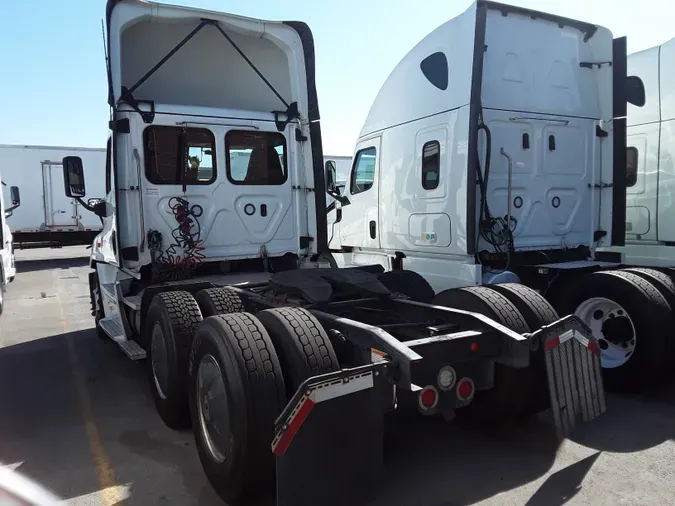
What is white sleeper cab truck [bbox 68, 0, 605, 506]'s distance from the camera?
2797 millimetres

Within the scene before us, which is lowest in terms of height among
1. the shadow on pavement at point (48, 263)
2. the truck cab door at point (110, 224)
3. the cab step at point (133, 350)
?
the shadow on pavement at point (48, 263)

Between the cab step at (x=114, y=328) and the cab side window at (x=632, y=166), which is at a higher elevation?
the cab side window at (x=632, y=166)

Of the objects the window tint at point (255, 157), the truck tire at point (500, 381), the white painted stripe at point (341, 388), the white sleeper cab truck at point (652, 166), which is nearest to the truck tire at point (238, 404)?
the white painted stripe at point (341, 388)

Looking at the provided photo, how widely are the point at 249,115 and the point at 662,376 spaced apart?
196 inches

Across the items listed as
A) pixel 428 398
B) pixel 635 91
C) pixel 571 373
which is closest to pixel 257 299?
pixel 428 398

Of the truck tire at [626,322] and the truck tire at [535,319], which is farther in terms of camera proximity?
the truck tire at [626,322]

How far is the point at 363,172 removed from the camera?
24.9 feet

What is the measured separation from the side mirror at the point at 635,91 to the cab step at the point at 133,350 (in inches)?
263

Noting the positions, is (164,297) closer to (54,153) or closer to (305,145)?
(305,145)

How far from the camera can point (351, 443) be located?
2.70m

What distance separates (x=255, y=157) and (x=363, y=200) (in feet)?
6.52

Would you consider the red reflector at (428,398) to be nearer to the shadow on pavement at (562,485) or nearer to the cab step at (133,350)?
the shadow on pavement at (562,485)

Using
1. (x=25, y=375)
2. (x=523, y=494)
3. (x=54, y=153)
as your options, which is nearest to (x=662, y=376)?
(x=523, y=494)

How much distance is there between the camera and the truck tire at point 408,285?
5285mm
